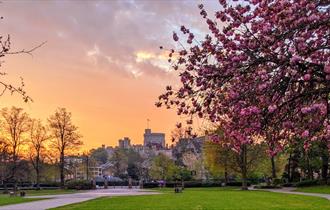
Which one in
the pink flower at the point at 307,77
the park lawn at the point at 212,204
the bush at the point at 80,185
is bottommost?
the park lawn at the point at 212,204

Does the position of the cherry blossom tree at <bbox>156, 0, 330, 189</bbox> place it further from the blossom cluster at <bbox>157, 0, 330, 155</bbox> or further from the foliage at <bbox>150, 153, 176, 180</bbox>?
the foliage at <bbox>150, 153, 176, 180</bbox>

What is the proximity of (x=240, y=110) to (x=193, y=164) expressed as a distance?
3956 inches

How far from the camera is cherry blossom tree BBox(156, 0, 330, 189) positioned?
9.02 meters

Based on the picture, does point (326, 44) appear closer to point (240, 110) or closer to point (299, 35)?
point (299, 35)

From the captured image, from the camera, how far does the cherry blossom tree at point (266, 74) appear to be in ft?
29.6

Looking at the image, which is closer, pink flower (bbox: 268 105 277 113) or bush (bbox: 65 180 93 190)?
pink flower (bbox: 268 105 277 113)

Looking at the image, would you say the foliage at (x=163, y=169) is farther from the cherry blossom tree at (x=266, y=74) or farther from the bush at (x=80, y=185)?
the cherry blossom tree at (x=266, y=74)

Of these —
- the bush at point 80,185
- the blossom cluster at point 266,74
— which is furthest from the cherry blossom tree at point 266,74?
the bush at point 80,185

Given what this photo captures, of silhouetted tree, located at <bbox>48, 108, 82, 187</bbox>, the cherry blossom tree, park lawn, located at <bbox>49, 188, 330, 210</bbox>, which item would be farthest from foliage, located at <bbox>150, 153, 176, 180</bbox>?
the cherry blossom tree

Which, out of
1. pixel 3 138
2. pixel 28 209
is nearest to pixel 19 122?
pixel 3 138

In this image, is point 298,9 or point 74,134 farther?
point 74,134

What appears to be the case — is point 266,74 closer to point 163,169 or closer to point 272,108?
point 272,108

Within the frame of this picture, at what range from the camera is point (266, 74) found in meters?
9.66

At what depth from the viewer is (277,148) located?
1159cm
